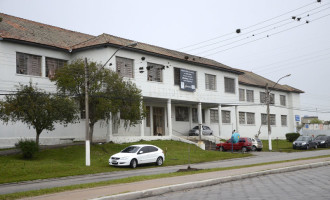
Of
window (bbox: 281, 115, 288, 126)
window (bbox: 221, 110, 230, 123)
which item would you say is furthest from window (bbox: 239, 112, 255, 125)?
window (bbox: 281, 115, 288, 126)

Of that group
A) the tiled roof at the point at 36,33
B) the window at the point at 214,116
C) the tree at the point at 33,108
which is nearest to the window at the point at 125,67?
the tiled roof at the point at 36,33

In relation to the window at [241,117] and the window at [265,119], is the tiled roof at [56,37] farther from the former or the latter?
the window at [265,119]

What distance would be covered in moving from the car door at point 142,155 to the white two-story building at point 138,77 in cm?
647

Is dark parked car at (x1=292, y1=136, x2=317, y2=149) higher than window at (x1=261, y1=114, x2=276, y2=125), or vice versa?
window at (x1=261, y1=114, x2=276, y2=125)

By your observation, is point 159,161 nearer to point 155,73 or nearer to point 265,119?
point 155,73

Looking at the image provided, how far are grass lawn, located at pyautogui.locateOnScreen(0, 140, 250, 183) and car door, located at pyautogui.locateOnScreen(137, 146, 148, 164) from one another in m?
1.03

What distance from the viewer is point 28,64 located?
32062 mm

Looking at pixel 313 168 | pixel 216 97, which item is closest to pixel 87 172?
pixel 313 168

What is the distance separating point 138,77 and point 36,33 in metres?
9.50

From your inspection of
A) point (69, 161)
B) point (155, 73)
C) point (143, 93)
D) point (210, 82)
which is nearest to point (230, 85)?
point (210, 82)

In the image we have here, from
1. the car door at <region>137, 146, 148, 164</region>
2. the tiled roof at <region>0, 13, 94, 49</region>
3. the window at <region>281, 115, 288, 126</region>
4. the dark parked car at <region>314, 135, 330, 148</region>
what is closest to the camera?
the car door at <region>137, 146, 148, 164</region>

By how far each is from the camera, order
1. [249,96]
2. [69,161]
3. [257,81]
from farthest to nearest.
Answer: [257,81], [249,96], [69,161]

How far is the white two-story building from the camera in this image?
31297 mm

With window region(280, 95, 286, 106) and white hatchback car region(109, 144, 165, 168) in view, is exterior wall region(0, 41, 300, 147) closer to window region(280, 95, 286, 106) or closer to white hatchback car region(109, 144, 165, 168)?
white hatchback car region(109, 144, 165, 168)
